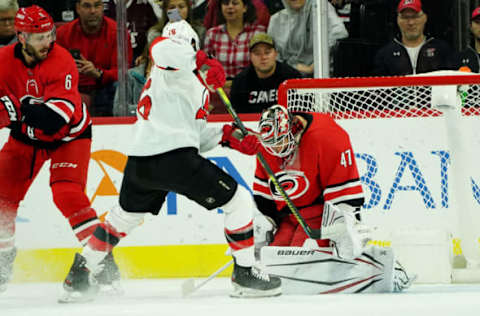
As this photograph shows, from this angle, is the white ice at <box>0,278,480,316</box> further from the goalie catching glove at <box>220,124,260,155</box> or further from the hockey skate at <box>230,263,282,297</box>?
the goalie catching glove at <box>220,124,260,155</box>

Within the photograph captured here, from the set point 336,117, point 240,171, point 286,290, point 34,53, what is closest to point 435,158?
point 336,117

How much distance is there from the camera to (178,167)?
318cm

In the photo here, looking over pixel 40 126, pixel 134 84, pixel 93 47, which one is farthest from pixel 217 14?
pixel 40 126

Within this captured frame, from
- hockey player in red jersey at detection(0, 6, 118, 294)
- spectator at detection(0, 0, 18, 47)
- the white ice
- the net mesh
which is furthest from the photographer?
spectator at detection(0, 0, 18, 47)

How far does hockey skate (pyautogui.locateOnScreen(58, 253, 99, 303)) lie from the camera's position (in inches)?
131

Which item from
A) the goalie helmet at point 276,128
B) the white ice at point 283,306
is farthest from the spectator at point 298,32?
the white ice at point 283,306

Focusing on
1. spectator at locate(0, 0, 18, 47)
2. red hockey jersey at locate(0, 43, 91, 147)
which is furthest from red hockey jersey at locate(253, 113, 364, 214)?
spectator at locate(0, 0, 18, 47)

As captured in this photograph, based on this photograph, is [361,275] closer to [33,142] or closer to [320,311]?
[320,311]

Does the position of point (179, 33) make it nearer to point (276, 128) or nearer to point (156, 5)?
point (276, 128)

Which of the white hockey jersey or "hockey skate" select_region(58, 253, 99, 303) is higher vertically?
the white hockey jersey

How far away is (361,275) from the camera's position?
139 inches

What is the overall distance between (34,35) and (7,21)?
999mm

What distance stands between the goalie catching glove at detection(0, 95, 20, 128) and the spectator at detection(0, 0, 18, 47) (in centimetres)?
99

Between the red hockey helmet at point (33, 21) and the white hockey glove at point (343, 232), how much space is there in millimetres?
1645
